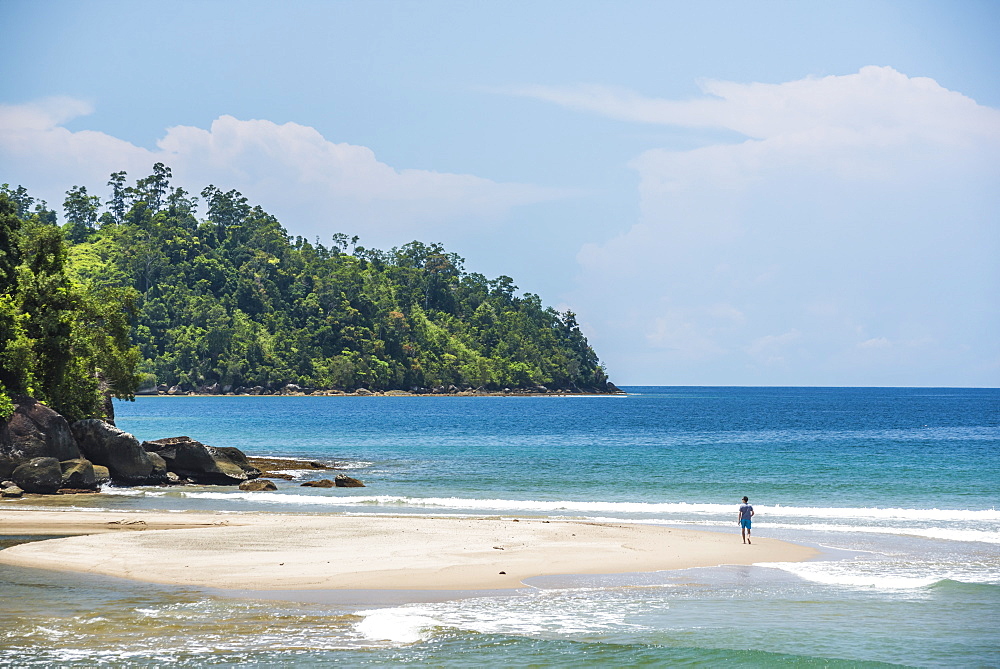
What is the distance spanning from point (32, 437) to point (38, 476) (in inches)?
71.3

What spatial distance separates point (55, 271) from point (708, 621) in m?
41.2

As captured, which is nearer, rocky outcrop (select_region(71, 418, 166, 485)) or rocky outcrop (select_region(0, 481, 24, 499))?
rocky outcrop (select_region(0, 481, 24, 499))

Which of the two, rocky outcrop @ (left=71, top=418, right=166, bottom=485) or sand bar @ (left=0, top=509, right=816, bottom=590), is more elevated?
rocky outcrop @ (left=71, top=418, right=166, bottom=485)

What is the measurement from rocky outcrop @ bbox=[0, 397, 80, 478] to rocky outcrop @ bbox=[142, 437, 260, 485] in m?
5.11

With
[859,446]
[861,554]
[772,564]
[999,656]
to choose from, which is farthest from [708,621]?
[859,446]

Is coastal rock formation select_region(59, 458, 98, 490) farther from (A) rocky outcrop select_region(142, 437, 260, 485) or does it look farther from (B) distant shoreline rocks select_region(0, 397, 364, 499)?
(A) rocky outcrop select_region(142, 437, 260, 485)

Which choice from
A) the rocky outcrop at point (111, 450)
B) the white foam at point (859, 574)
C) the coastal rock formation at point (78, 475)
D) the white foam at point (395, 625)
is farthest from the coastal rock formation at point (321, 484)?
the white foam at point (395, 625)

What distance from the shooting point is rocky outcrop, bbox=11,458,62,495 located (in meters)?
39.4

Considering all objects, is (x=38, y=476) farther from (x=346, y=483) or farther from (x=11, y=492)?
(x=346, y=483)

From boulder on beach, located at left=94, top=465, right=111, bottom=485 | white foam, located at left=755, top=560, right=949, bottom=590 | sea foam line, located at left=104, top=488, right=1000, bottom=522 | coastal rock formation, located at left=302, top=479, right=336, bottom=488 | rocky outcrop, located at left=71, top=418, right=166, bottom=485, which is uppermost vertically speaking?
rocky outcrop, located at left=71, top=418, right=166, bottom=485

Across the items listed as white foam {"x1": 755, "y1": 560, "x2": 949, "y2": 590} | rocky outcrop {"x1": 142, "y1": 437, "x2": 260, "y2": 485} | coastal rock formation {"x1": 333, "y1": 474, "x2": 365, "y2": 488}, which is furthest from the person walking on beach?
rocky outcrop {"x1": 142, "y1": 437, "x2": 260, "y2": 485}

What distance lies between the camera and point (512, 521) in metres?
32.4

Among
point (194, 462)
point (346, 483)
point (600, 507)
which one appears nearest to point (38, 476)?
point (194, 462)

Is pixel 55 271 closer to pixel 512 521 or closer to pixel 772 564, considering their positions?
pixel 512 521
